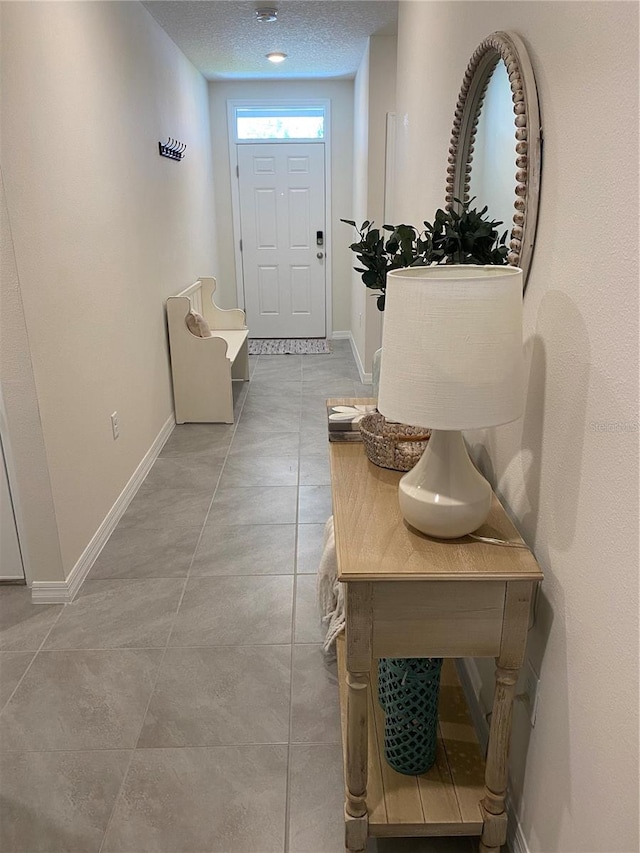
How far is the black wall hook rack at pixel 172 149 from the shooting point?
4.11m

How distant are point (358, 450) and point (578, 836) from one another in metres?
1.01

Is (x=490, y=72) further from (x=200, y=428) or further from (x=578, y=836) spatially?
(x=200, y=428)

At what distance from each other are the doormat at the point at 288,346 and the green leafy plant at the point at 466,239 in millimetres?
4732

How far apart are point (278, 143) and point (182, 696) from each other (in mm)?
5693

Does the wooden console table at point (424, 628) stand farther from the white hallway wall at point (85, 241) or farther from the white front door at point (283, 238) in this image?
the white front door at point (283, 238)

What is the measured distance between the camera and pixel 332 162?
6316mm

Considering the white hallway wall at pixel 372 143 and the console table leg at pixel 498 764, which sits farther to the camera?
the white hallway wall at pixel 372 143

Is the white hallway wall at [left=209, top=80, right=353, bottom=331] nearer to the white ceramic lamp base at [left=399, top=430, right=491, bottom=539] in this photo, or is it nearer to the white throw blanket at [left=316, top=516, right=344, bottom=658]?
the white throw blanket at [left=316, top=516, right=344, bottom=658]

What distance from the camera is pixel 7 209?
1.99m

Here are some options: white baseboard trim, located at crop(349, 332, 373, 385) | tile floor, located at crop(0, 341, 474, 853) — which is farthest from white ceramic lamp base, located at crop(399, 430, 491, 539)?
white baseboard trim, located at crop(349, 332, 373, 385)

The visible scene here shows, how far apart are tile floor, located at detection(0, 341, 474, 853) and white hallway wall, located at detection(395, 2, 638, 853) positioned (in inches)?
23.0

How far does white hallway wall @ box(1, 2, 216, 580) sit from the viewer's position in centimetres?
215

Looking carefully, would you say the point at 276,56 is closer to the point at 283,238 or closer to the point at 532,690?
the point at 283,238

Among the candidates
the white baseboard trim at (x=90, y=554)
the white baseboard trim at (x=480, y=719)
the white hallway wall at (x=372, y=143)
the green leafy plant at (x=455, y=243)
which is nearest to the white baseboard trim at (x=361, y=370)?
the white hallway wall at (x=372, y=143)
